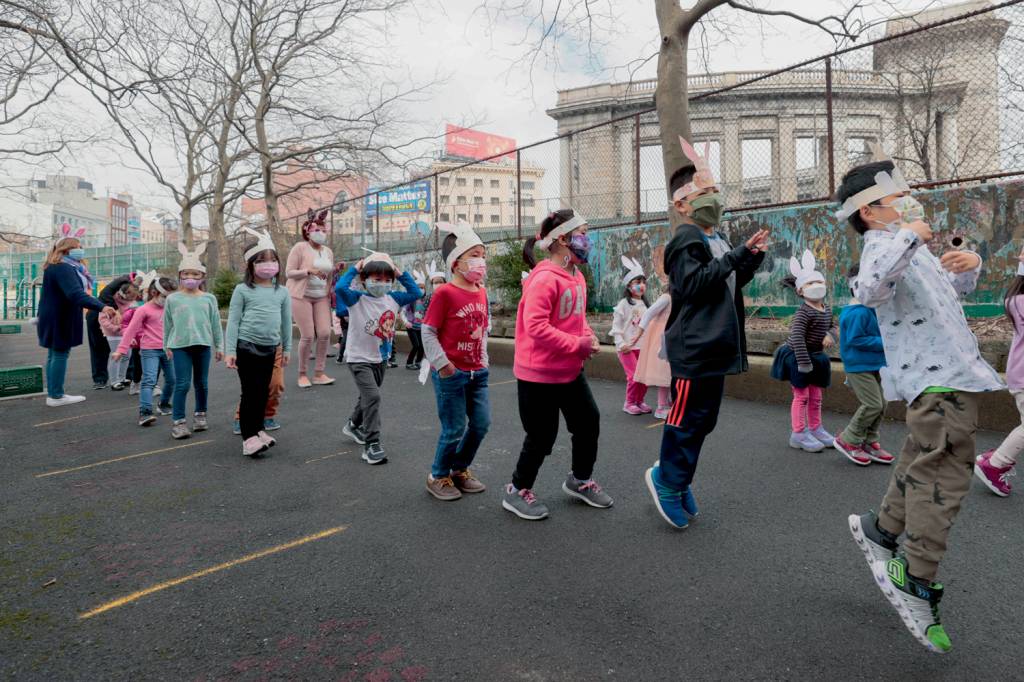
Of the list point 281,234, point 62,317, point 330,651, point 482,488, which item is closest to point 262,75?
point 281,234

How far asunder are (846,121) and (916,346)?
8.87m

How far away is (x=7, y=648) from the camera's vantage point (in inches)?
102

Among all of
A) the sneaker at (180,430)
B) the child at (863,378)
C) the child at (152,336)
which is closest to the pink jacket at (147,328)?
the child at (152,336)

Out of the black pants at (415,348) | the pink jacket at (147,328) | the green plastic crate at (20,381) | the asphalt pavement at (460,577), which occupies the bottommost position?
the asphalt pavement at (460,577)

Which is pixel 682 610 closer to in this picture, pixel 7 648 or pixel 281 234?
pixel 7 648

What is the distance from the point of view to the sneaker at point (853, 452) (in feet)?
16.3

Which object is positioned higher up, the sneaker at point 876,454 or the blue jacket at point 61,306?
the blue jacket at point 61,306

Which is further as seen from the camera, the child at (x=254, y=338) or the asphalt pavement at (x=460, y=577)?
the child at (x=254, y=338)

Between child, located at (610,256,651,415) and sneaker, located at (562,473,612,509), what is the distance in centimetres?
289

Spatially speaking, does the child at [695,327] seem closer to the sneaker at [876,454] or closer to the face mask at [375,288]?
the sneaker at [876,454]

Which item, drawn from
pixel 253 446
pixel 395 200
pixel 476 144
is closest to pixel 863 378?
pixel 253 446

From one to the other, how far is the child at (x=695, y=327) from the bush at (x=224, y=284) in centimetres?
2079

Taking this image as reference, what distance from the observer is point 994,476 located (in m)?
4.23

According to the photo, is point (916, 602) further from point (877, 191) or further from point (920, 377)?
point (877, 191)
